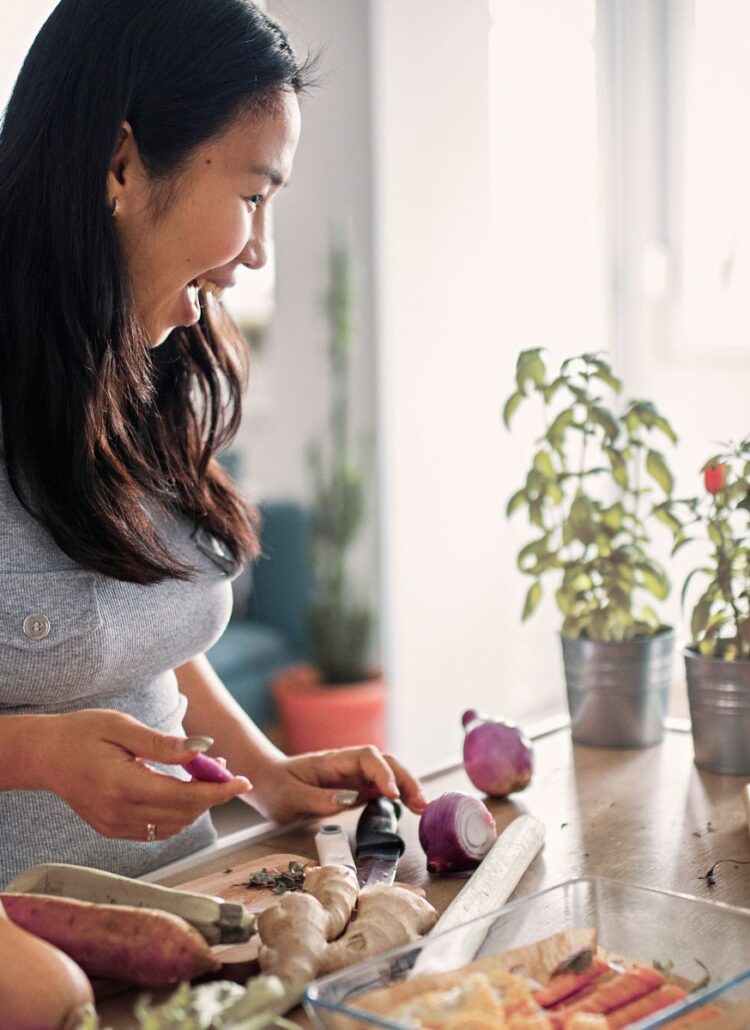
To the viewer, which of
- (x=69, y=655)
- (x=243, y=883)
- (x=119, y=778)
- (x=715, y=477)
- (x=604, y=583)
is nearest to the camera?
(x=119, y=778)

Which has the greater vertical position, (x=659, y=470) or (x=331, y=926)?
(x=659, y=470)

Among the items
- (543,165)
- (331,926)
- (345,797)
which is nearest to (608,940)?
(331,926)

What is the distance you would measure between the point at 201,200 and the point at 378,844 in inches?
24.6

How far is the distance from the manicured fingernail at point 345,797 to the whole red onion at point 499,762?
0.15 m

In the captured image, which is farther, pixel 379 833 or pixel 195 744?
pixel 379 833

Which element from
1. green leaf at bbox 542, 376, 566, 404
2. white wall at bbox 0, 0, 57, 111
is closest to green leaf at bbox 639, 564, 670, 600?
green leaf at bbox 542, 376, 566, 404

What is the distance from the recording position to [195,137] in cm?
118

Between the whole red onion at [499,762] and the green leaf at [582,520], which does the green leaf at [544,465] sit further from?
the whole red onion at [499,762]

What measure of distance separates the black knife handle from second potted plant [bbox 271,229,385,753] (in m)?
2.30

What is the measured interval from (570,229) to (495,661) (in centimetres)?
130

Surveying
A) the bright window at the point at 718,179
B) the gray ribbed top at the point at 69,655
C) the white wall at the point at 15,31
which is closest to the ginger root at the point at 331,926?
the gray ribbed top at the point at 69,655

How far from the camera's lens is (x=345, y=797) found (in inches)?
47.3

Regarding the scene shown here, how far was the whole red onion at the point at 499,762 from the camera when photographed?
1291 mm

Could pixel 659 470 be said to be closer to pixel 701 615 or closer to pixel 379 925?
pixel 701 615
